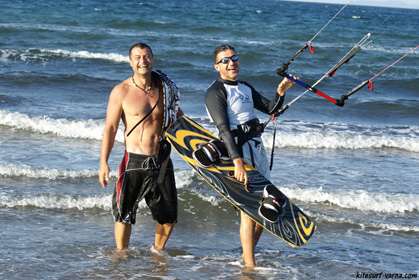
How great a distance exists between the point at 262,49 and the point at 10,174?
60.6ft

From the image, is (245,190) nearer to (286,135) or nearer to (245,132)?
(245,132)

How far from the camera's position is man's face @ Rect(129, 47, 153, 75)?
4.68 m

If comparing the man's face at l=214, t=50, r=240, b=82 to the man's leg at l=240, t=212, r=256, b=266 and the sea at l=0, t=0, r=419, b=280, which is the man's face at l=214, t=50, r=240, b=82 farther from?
the man's leg at l=240, t=212, r=256, b=266

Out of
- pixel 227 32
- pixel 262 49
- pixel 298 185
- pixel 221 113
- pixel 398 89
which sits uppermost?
pixel 227 32


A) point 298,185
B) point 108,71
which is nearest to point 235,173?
point 298,185

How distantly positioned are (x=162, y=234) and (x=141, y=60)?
1729 millimetres

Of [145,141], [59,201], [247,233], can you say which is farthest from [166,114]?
[59,201]

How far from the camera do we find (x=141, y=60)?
4.69 m

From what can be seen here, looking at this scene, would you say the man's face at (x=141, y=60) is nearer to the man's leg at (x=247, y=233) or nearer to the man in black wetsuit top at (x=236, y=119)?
the man in black wetsuit top at (x=236, y=119)

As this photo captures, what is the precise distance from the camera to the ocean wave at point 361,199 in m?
7.23

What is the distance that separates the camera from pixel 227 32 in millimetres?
31953

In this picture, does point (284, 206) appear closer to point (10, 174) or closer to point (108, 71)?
point (10, 174)

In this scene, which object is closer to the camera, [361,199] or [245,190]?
[245,190]

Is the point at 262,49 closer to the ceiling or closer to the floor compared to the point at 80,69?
closer to the ceiling
